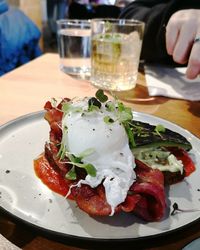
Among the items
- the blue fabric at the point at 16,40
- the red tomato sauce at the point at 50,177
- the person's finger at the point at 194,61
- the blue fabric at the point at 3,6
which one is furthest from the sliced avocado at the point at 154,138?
the blue fabric at the point at 3,6

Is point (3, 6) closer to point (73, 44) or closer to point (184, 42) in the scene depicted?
point (73, 44)

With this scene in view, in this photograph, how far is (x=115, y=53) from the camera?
1.06 m

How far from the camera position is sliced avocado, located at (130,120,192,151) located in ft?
1.90

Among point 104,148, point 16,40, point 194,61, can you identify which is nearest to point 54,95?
point 194,61

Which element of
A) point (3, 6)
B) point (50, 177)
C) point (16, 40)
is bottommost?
point (16, 40)

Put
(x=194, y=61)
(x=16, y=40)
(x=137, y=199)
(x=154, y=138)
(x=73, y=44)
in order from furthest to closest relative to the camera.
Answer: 1. (x=16, y=40)
2. (x=73, y=44)
3. (x=194, y=61)
4. (x=154, y=138)
5. (x=137, y=199)

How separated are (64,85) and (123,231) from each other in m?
0.72

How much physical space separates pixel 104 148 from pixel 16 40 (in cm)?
185

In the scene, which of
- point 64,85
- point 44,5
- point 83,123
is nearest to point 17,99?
point 64,85

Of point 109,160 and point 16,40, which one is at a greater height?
point 109,160

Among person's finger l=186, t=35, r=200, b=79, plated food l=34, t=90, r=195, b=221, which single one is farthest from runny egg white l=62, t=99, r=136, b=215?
person's finger l=186, t=35, r=200, b=79

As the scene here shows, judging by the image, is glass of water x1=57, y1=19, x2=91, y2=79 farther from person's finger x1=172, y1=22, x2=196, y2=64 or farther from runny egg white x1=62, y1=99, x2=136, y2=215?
runny egg white x1=62, y1=99, x2=136, y2=215

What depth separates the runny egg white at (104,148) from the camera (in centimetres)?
46

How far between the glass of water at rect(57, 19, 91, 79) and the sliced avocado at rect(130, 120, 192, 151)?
634mm
